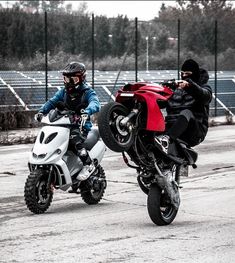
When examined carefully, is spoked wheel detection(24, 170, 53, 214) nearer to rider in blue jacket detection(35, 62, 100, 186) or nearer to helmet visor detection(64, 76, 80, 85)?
rider in blue jacket detection(35, 62, 100, 186)

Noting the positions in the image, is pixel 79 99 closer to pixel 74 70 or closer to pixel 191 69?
pixel 74 70

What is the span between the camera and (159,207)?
9.10m

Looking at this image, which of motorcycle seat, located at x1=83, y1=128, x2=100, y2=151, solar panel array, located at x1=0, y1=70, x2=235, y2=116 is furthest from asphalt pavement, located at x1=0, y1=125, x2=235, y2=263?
solar panel array, located at x1=0, y1=70, x2=235, y2=116

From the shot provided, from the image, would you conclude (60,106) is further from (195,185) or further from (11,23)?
(11,23)

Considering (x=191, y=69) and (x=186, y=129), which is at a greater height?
(x=191, y=69)

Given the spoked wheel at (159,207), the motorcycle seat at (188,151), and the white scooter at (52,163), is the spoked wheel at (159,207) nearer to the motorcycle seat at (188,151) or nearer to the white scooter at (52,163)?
the motorcycle seat at (188,151)

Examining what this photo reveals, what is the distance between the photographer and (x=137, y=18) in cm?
2455

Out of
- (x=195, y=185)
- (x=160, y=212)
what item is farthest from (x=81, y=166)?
(x=195, y=185)

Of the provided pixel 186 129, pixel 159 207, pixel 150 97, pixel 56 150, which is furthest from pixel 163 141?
pixel 56 150

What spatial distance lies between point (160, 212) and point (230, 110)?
1740 cm

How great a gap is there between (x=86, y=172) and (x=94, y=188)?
0.34m

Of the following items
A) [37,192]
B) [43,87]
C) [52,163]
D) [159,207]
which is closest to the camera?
[159,207]

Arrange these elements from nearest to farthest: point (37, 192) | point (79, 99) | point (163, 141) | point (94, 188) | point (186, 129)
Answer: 1. point (163, 141)
2. point (186, 129)
3. point (37, 192)
4. point (79, 99)
5. point (94, 188)

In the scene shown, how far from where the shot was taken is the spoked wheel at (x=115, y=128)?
28.6 feet
